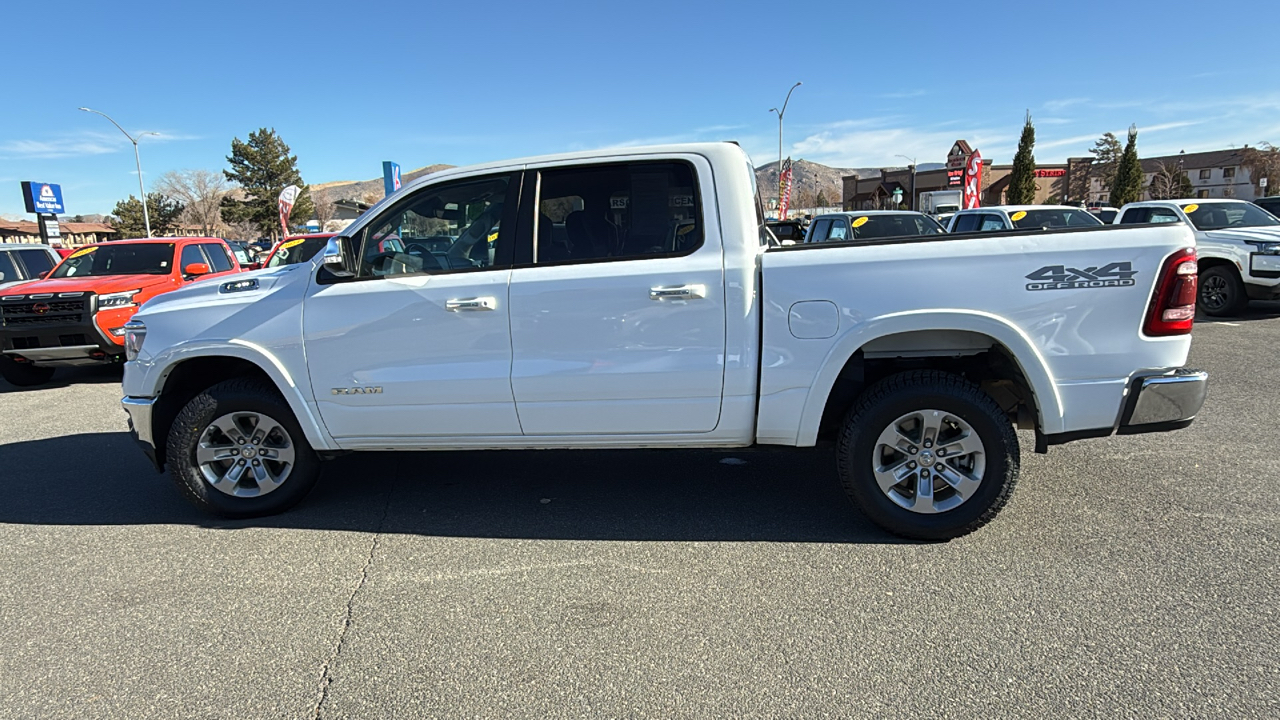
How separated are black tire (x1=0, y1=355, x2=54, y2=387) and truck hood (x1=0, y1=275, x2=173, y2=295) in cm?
88

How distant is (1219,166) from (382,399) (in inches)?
3856

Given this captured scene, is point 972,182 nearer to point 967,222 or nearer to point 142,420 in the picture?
point 967,222

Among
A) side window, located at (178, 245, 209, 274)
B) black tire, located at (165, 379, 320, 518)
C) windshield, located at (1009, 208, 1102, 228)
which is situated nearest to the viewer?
black tire, located at (165, 379, 320, 518)

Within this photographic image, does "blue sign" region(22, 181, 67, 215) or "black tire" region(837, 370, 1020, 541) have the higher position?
"blue sign" region(22, 181, 67, 215)

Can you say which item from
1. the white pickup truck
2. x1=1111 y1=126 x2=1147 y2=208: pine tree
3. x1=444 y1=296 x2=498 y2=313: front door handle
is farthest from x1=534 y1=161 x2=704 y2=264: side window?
x1=1111 y1=126 x2=1147 y2=208: pine tree

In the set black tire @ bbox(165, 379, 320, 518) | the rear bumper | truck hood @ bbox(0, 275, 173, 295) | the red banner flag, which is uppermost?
the red banner flag

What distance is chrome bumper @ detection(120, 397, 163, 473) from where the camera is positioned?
4191 millimetres

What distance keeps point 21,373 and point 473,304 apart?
808 centimetres

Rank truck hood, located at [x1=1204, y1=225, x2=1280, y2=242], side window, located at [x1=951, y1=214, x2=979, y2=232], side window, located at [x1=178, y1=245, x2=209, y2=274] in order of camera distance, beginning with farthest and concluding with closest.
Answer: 1. side window, located at [x1=951, y1=214, x2=979, y2=232]
2. truck hood, located at [x1=1204, y1=225, x2=1280, y2=242]
3. side window, located at [x1=178, y1=245, x2=209, y2=274]

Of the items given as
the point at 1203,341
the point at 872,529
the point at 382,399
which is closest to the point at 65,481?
the point at 382,399

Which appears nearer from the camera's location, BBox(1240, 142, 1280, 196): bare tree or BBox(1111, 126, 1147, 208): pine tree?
BBox(1111, 126, 1147, 208): pine tree

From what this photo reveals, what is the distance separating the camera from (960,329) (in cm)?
351

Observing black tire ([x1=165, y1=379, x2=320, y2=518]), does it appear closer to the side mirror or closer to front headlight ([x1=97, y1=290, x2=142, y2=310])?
the side mirror

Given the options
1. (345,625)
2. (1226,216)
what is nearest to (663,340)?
(345,625)
